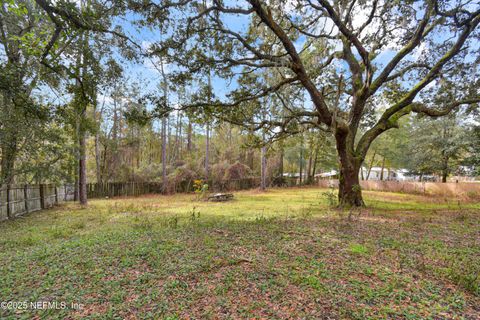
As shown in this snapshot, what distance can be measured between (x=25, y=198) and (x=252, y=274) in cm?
1008

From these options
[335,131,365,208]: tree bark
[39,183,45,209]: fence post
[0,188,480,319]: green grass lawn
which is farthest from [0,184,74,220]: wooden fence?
[335,131,365,208]: tree bark

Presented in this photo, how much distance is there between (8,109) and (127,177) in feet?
37.1

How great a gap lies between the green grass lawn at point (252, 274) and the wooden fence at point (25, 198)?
12.1ft

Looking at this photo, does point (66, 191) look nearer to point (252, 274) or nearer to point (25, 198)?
point (25, 198)

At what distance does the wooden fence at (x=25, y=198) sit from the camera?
7.16m

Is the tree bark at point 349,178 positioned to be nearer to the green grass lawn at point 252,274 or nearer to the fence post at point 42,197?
the green grass lawn at point 252,274

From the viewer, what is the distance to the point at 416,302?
2191mm

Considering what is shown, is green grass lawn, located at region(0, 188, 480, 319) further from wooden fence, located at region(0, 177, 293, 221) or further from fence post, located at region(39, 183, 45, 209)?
fence post, located at region(39, 183, 45, 209)

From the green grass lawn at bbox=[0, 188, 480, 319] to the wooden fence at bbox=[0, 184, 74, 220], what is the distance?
368cm

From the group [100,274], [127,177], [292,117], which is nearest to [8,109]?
[100,274]

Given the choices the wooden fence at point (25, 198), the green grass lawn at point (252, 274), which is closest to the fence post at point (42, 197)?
the wooden fence at point (25, 198)

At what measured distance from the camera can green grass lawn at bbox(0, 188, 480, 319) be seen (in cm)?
210

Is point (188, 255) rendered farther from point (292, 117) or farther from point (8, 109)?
point (8, 109)

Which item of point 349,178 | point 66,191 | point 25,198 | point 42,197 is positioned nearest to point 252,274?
point 349,178
